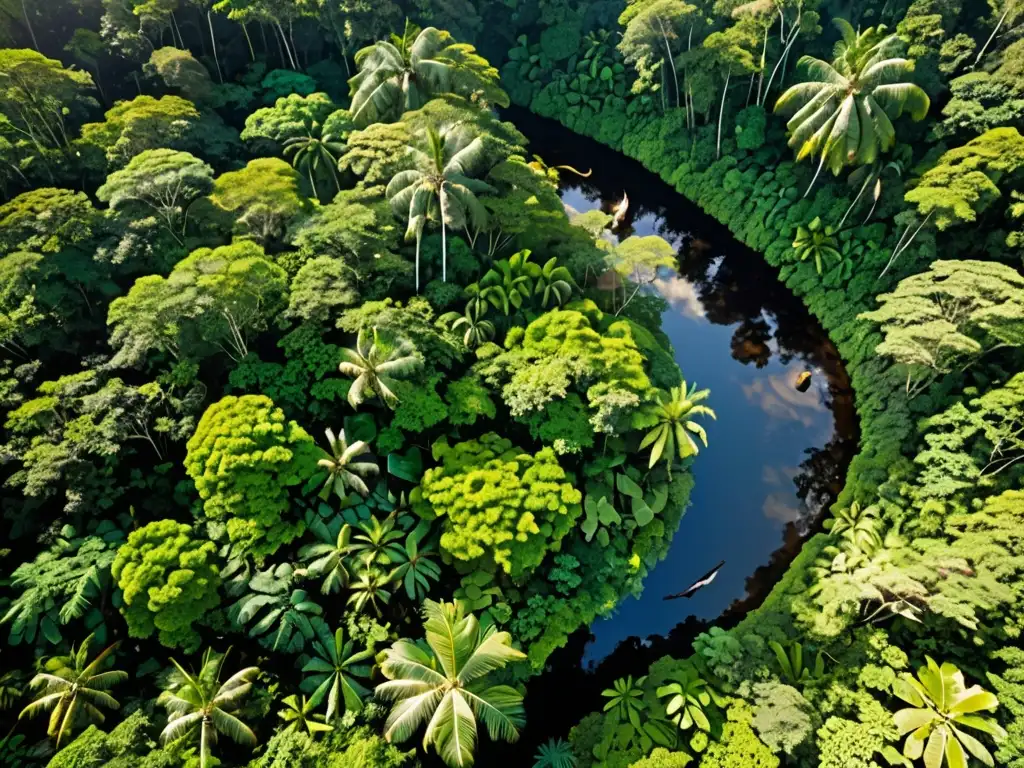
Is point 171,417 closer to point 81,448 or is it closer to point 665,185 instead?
point 81,448

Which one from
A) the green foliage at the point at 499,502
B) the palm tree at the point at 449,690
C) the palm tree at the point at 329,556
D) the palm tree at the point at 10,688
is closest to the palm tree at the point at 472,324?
the green foliage at the point at 499,502

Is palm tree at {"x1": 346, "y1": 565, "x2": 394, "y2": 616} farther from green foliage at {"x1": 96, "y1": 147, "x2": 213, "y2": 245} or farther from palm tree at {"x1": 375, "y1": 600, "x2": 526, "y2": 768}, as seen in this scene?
green foliage at {"x1": 96, "y1": 147, "x2": 213, "y2": 245}

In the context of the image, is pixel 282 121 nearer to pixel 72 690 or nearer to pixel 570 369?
pixel 570 369

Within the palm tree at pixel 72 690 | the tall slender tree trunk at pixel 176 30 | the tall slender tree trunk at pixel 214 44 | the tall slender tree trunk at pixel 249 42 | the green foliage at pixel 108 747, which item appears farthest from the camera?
the tall slender tree trunk at pixel 249 42

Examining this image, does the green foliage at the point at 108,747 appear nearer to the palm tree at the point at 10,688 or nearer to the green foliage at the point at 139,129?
the palm tree at the point at 10,688

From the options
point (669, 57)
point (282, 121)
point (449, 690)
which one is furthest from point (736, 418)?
point (282, 121)

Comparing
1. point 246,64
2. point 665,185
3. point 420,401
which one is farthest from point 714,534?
point 246,64
